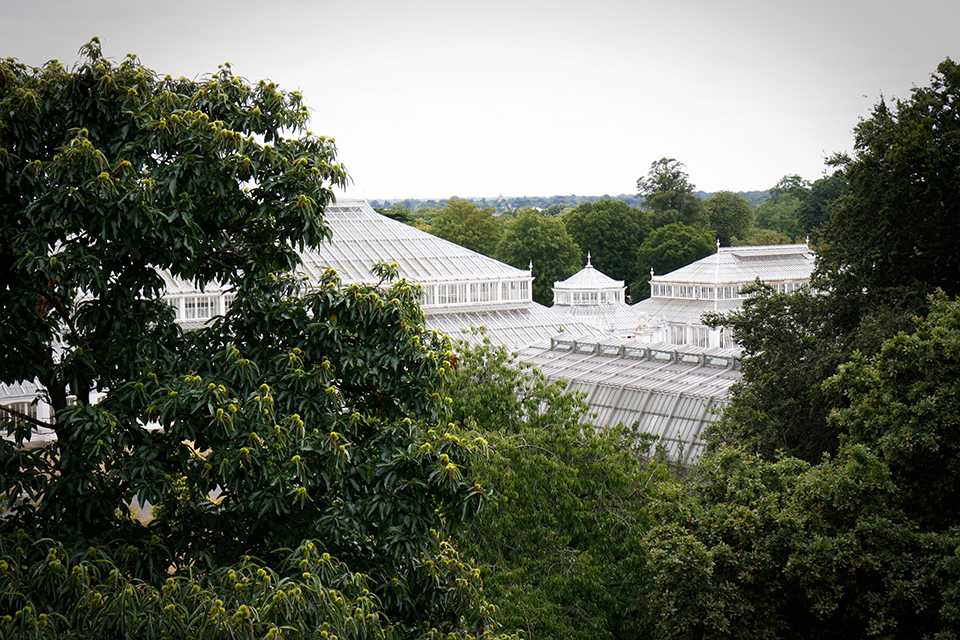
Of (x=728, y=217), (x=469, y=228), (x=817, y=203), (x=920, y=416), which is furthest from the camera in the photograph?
(x=728, y=217)

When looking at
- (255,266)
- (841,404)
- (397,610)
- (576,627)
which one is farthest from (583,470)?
(255,266)

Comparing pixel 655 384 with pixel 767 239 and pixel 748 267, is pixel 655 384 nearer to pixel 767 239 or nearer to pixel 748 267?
pixel 748 267

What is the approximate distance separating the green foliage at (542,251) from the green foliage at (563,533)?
74442 mm

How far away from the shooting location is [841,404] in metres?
21.1

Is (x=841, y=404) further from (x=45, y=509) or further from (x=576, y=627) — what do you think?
(x=45, y=509)

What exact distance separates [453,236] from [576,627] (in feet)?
293

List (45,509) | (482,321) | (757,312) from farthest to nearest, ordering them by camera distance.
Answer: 1. (482,321)
2. (757,312)
3. (45,509)

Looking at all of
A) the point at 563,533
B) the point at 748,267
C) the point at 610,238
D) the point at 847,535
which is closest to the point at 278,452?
the point at 563,533

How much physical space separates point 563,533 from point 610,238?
8678 centimetres

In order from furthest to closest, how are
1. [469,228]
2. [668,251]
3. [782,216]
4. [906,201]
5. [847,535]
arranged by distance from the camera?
[782,216], [469,228], [668,251], [906,201], [847,535]

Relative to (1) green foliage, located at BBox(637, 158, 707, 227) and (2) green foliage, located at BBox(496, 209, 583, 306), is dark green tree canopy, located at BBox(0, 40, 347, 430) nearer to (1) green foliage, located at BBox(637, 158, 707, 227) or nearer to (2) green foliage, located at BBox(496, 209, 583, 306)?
(2) green foliage, located at BBox(496, 209, 583, 306)

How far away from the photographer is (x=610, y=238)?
10219 centimetres

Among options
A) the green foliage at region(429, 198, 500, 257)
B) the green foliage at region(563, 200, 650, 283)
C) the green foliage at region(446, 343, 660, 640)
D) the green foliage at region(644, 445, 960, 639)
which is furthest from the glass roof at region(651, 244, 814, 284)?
the green foliage at region(644, 445, 960, 639)

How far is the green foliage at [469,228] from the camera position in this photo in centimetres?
10469
